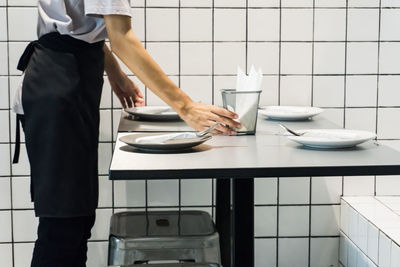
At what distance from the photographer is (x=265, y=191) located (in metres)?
3.35

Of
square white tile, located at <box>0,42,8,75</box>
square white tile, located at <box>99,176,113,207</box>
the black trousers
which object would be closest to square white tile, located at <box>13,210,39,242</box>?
square white tile, located at <box>99,176,113,207</box>

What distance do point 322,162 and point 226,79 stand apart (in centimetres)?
149

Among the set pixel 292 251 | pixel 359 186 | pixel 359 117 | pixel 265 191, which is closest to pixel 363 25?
pixel 359 117

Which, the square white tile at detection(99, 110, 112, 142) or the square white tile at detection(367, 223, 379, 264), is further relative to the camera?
the square white tile at detection(99, 110, 112, 142)

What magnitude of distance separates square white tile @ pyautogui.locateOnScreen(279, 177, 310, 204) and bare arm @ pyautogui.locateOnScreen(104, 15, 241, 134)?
1235mm

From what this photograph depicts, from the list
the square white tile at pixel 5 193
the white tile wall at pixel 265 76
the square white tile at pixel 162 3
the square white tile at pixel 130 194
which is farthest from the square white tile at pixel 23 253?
the square white tile at pixel 162 3

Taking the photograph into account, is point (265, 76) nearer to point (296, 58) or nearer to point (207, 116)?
point (296, 58)

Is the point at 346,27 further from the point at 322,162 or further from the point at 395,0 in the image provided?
the point at 322,162

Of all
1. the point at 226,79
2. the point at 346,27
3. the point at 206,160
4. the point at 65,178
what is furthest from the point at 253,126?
the point at 346,27

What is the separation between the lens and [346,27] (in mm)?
3254

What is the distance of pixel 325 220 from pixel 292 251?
0.22m

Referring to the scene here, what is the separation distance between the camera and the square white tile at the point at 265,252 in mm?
3379

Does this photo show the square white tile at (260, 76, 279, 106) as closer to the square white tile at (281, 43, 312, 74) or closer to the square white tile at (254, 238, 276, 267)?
the square white tile at (281, 43, 312, 74)

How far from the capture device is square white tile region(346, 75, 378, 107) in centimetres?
330
